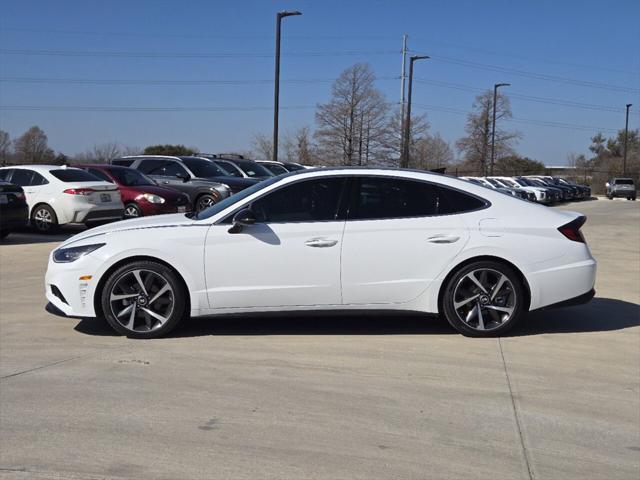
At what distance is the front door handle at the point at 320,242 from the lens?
20.5 ft

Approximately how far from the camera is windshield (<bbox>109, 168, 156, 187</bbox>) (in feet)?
55.5

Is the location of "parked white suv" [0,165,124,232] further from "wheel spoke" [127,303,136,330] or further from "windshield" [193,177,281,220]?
"wheel spoke" [127,303,136,330]

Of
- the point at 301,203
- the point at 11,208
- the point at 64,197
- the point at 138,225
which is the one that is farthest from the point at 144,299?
the point at 64,197

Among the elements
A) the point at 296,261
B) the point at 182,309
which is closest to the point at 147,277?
the point at 182,309

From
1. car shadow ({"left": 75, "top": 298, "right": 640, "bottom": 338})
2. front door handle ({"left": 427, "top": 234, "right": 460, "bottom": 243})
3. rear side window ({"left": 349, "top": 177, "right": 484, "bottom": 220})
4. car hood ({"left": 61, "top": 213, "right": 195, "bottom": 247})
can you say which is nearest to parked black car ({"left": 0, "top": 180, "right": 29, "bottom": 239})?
car shadow ({"left": 75, "top": 298, "right": 640, "bottom": 338})

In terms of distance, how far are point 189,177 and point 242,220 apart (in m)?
13.3

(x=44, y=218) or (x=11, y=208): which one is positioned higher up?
(x=11, y=208)

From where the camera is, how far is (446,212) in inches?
255

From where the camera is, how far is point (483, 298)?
640 centimetres

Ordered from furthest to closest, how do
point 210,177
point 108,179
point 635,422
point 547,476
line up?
point 210,177
point 108,179
point 635,422
point 547,476

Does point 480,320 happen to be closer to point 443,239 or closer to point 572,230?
point 443,239

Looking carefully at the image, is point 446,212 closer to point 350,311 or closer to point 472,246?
point 472,246

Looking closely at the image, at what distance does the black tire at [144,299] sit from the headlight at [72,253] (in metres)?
0.30

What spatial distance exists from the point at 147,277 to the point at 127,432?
222 cm
